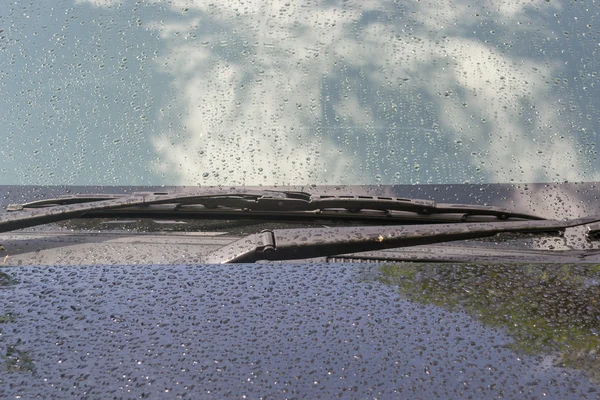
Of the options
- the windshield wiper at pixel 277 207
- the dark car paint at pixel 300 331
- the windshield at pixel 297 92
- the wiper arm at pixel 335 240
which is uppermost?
the windshield at pixel 297 92

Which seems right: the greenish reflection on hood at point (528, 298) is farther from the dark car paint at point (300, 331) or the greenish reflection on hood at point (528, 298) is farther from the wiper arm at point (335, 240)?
the wiper arm at point (335, 240)

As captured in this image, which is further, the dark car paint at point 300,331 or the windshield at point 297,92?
the windshield at point 297,92

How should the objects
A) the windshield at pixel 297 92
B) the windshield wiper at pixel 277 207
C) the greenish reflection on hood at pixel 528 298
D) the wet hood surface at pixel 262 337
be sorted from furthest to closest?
the windshield at pixel 297 92 → the windshield wiper at pixel 277 207 → the greenish reflection on hood at pixel 528 298 → the wet hood surface at pixel 262 337

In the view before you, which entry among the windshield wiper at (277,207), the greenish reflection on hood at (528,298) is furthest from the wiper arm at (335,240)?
the greenish reflection on hood at (528,298)

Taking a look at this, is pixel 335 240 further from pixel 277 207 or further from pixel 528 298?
pixel 528 298

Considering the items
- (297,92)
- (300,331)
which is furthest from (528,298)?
(297,92)

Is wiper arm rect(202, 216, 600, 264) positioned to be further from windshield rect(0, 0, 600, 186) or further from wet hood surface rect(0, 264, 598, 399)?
windshield rect(0, 0, 600, 186)

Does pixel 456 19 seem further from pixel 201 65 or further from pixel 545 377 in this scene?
pixel 545 377
